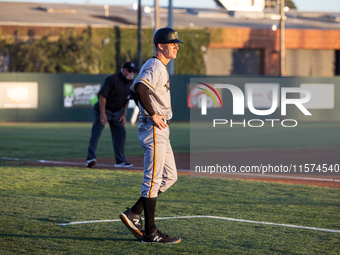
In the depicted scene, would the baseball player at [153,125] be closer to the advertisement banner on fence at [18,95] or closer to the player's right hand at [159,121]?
the player's right hand at [159,121]

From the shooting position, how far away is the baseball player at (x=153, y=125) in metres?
5.07

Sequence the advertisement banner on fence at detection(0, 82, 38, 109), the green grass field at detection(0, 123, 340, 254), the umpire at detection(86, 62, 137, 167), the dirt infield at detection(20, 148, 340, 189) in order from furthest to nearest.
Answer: the advertisement banner on fence at detection(0, 82, 38, 109)
the umpire at detection(86, 62, 137, 167)
the dirt infield at detection(20, 148, 340, 189)
the green grass field at detection(0, 123, 340, 254)

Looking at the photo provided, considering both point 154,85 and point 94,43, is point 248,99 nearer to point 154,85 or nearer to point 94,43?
point 94,43

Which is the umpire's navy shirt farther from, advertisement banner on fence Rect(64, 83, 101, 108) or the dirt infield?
advertisement banner on fence Rect(64, 83, 101, 108)

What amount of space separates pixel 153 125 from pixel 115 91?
5.23 meters

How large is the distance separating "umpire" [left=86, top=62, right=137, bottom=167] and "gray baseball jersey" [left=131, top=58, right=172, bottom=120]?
4.98 meters

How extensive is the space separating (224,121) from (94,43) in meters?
15.8

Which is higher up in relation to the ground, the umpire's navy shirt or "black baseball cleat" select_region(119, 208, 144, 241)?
the umpire's navy shirt

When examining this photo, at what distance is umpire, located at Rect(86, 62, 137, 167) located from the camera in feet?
33.3

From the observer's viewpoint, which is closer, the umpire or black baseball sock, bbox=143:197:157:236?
black baseball sock, bbox=143:197:157:236

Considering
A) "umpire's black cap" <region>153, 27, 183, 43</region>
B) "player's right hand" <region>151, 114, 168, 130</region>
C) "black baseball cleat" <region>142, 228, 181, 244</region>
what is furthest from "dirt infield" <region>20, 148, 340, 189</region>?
"umpire's black cap" <region>153, 27, 183, 43</region>

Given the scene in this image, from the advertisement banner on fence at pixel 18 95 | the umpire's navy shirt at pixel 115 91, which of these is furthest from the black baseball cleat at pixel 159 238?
the advertisement banner on fence at pixel 18 95

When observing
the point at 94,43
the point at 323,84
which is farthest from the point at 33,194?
the point at 94,43

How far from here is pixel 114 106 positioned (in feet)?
34.1
